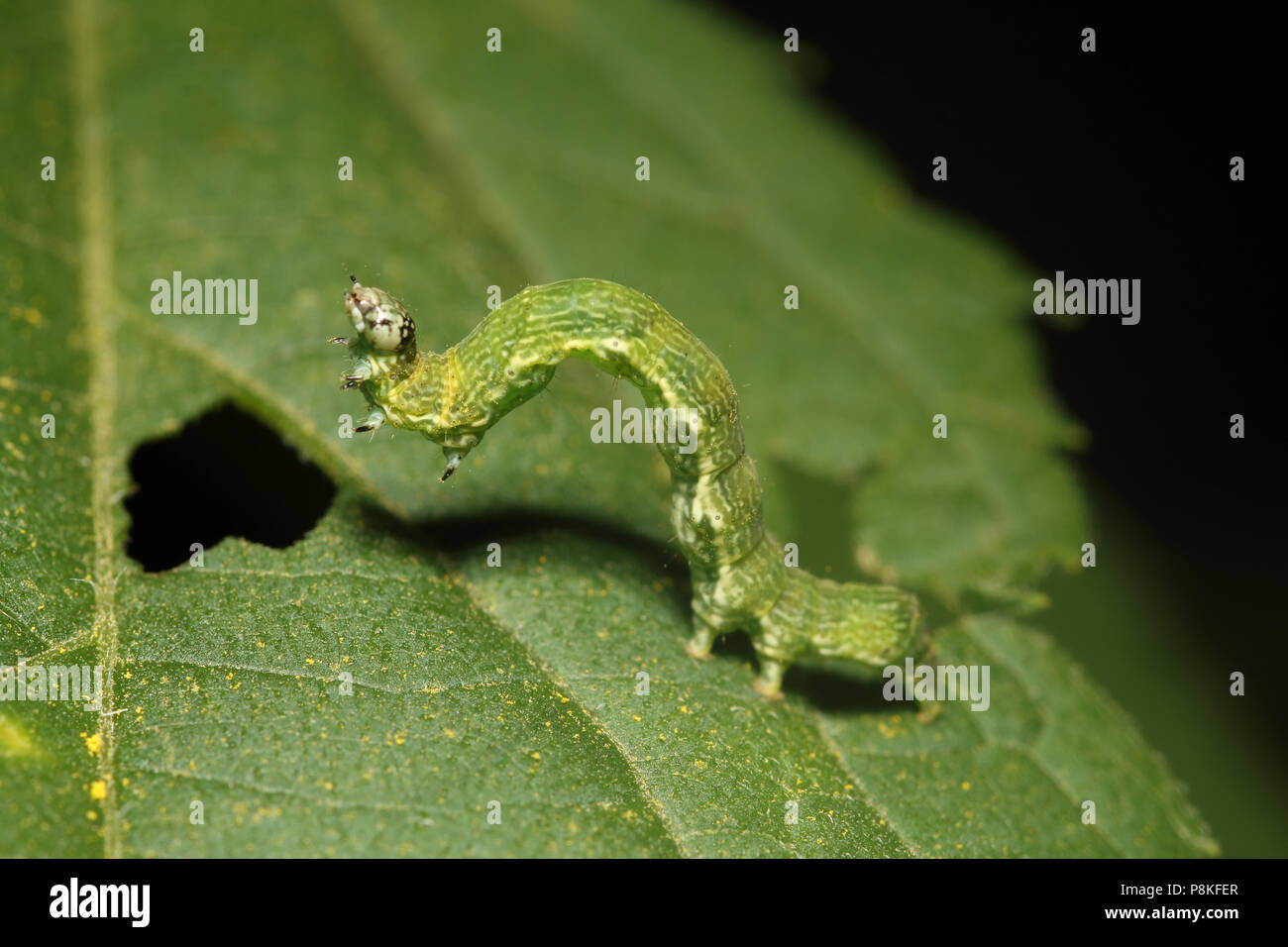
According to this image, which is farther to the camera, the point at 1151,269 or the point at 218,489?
the point at 1151,269

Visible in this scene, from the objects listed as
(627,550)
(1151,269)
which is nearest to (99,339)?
(627,550)

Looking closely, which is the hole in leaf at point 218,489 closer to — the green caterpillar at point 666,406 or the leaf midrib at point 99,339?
the leaf midrib at point 99,339

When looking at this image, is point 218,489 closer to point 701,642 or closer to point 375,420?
point 375,420

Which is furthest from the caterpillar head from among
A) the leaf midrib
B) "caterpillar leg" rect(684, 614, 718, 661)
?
"caterpillar leg" rect(684, 614, 718, 661)

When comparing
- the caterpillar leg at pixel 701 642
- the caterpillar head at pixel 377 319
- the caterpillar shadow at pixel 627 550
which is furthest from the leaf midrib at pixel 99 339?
the caterpillar leg at pixel 701 642

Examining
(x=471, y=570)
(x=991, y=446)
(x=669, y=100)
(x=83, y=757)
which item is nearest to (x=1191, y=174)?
(x=991, y=446)

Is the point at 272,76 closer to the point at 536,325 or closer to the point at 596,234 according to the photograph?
the point at 596,234
